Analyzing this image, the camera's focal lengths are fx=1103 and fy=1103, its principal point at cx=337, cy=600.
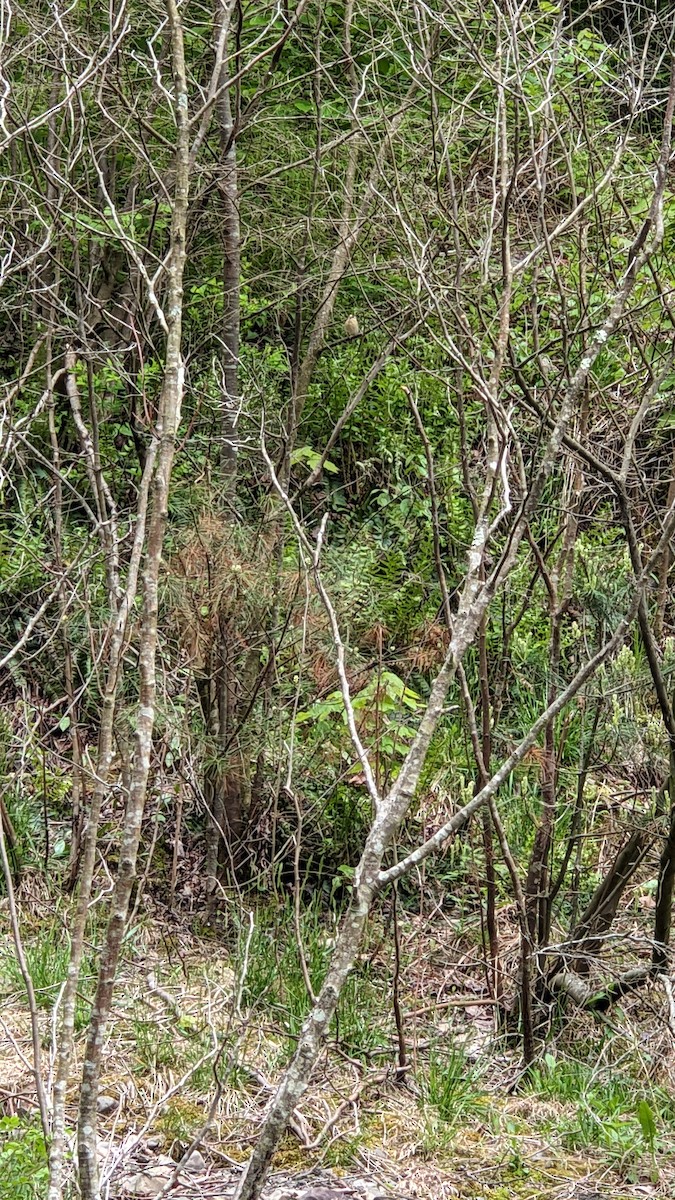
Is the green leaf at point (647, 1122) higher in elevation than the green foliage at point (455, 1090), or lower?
higher

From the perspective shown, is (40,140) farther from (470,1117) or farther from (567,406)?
(470,1117)

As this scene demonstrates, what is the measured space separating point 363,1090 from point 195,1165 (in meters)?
0.65

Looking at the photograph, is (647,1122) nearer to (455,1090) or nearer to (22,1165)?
(455,1090)

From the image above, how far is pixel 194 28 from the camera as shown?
19.2 ft

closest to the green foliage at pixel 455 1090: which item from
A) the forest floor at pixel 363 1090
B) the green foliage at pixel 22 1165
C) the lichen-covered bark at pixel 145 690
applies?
the forest floor at pixel 363 1090

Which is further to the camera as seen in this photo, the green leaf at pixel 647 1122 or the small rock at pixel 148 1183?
the green leaf at pixel 647 1122

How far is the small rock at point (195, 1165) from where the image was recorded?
9.77ft

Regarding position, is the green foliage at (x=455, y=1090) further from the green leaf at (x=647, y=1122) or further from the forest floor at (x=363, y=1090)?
the green leaf at (x=647, y=1122)

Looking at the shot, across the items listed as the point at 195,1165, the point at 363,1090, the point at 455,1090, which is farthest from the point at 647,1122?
the point at 195,1165

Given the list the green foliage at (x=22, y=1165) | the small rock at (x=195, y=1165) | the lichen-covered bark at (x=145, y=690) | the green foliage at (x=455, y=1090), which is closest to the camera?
the lichen-covered bark at (x=145, y=690)

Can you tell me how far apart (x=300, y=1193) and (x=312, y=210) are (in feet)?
13.6

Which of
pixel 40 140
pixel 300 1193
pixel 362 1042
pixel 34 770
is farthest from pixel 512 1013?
pixel 40 140

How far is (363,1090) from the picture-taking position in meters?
3.45

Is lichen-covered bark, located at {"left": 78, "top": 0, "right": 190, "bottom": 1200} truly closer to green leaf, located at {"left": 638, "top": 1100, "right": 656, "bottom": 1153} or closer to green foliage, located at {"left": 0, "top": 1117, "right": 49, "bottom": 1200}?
green foliage, located at {"left": 0, "top": 1117, "right": 49, "bottom": 1200}
